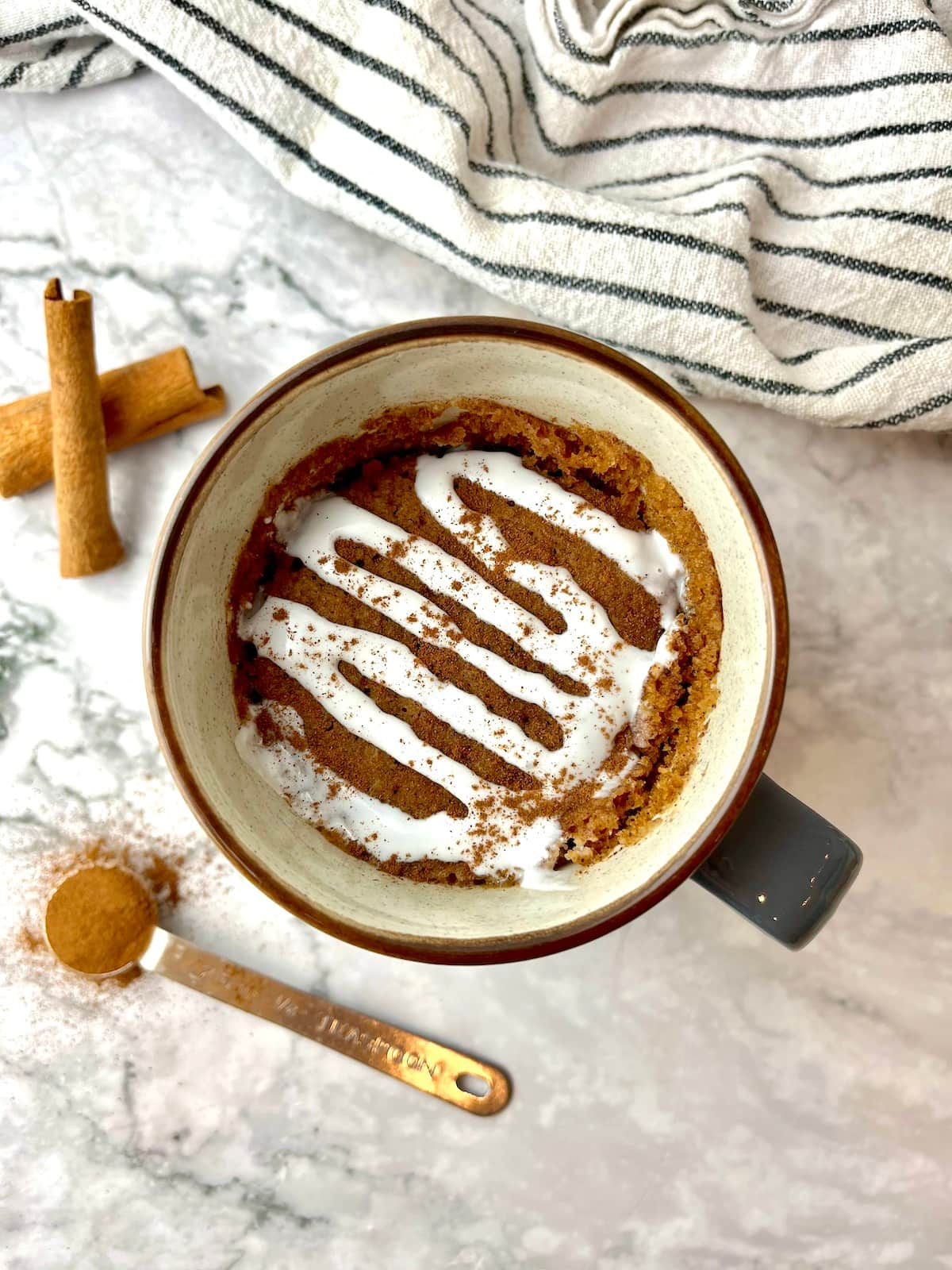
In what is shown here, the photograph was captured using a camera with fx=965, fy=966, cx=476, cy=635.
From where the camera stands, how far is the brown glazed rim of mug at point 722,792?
60 centimetres

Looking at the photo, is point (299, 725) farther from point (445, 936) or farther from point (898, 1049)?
point (898, 1049)

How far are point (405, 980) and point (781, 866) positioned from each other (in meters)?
0.36

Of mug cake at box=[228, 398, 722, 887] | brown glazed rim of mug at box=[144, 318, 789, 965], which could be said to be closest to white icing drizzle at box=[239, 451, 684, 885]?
mug cake at box=[228, 398, 722, 887]

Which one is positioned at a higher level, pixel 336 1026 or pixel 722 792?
pixel 722 792

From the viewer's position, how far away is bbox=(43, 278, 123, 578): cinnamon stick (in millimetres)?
735

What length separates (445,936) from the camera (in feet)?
2.15

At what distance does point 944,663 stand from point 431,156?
596 mm

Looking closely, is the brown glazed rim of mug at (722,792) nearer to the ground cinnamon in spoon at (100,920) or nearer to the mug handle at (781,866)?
the mug handle at (781,866)

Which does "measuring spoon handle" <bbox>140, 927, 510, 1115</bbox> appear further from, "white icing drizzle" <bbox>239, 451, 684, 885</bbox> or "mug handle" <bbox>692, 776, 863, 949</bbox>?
"mug handle" <bbox>692, 776, 863, 949</bbox>

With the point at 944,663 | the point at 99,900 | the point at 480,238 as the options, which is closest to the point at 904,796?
the point at 944,663

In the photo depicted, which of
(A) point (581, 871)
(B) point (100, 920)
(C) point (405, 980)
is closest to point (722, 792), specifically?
(A) point (581, 871)

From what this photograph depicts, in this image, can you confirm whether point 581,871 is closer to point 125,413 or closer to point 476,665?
point 476,665

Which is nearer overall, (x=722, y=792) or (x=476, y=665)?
(x=722, y=792)

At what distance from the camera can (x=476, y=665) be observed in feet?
2.51
